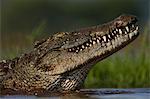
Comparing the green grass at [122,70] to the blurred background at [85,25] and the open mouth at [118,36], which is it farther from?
the open mouth at [118,36]

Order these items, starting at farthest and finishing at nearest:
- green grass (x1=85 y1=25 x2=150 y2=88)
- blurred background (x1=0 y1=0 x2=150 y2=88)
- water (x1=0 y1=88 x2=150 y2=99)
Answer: blurred background (x1=0 y1=0 x2=150 y2=88) → green grass (x1=85 y1=25 x2=150 y2=88) → water (x1=0 y1=88 x2=150 y2=99)

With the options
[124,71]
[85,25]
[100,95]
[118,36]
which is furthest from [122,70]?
[85,25]

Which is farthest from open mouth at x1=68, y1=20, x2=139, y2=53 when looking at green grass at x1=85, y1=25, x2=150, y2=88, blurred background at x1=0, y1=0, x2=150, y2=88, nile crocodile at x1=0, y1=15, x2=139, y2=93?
green grass at x1=85, y1=25, x2=150, y2=88

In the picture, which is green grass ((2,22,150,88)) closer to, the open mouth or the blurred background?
the blurred background

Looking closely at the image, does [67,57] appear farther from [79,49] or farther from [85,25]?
[85,25]

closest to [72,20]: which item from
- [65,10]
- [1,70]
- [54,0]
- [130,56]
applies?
[65,10]

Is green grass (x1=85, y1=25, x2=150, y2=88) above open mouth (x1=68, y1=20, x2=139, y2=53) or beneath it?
beneath

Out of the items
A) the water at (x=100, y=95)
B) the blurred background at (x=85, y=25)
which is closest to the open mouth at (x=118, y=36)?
the water at (x=100, y=95)
